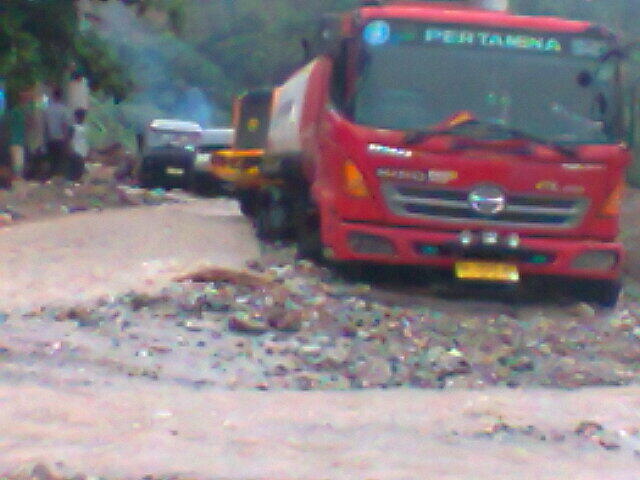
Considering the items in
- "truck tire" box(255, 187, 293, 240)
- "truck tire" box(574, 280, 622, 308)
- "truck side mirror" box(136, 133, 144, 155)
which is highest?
"truck tire" box(574, 280, 622, 308)

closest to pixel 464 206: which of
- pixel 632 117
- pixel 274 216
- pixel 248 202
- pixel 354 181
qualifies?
pixel 354 181

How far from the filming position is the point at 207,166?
26.3 m

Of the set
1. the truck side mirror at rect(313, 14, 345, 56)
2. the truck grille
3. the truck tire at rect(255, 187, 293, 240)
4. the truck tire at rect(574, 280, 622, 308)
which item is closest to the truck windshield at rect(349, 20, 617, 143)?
the truck side mirror at rect(313, 14, 345, 56)

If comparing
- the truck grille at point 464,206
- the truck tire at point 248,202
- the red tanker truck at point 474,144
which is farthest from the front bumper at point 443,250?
the truck tire at point 248,202

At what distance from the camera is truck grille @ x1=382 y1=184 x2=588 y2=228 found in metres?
11.1

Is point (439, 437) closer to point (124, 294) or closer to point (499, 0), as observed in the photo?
point (124, 294)

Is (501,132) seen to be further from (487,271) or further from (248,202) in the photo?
(248,202)

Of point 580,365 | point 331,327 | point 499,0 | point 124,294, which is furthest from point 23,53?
point 580,365

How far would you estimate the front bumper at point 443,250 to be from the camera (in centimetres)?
1115

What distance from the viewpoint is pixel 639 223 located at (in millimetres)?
19688

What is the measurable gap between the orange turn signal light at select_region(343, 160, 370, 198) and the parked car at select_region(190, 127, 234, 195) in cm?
1455

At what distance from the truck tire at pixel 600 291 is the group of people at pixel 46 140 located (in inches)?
460

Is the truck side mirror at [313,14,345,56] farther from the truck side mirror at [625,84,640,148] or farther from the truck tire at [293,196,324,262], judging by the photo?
the truck side mirror at [625,84,640,148]

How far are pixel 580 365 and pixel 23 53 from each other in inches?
455
